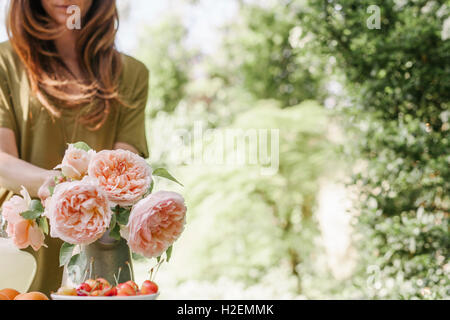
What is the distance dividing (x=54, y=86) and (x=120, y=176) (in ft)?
2.43

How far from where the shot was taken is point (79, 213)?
0.96m

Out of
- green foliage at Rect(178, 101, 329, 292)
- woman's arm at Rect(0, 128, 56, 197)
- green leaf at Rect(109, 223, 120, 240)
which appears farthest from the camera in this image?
green foliage at Rect(178, 101, 329, 292)

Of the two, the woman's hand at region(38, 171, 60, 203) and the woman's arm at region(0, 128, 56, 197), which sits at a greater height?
the woman's arm at region(0, 128, 56, 197)

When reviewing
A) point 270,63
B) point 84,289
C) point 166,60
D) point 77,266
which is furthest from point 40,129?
point 166,60

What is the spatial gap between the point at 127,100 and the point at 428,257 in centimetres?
172

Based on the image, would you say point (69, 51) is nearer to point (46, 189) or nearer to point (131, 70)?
point (131, 70)

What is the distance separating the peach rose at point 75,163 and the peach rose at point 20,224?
11 centimetres

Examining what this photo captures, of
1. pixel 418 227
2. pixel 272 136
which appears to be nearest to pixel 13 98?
pixel 418 227

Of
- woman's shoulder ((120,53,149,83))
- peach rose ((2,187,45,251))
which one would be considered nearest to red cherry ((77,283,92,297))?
peach rose ((2,187,45,251))

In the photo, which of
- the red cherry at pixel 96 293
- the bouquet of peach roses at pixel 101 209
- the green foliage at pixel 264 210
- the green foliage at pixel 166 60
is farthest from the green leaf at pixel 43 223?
the green foliage at pixel 166 60

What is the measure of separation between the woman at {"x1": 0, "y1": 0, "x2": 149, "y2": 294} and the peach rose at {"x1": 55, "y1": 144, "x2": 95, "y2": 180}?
0.61 m

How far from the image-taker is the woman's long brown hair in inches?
62.7

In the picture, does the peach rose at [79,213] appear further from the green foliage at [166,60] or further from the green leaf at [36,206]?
the green foliage at [166,60]

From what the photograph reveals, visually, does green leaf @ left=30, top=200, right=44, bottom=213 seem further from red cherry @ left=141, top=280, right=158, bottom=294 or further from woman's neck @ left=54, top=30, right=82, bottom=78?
woman's neck @ left=54, top=30, right=82, bottom=78
